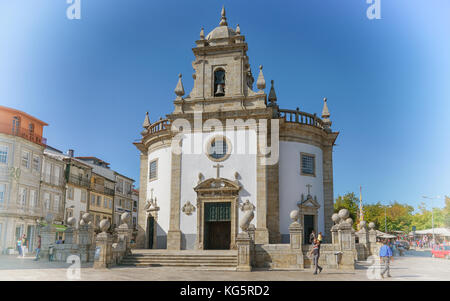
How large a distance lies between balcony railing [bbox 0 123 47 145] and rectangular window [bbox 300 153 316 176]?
2280 centimetres

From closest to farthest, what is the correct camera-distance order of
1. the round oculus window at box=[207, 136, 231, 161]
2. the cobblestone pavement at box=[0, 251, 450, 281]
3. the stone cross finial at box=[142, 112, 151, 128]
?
the cobblestone pavement at box=[0, 251, 450, 281], the round oculus window at box=[207, 136, 231, 161], the stone cross finial at box=[142, 112, 151, 128]

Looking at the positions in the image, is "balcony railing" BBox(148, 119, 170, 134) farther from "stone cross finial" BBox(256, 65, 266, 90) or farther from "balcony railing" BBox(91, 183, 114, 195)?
"balcony railing" BBox(91, 183, 114, 195)

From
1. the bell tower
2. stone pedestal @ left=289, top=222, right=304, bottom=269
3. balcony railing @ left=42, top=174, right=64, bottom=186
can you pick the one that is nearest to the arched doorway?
the bell tower

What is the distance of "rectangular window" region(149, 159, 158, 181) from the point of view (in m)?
27.3

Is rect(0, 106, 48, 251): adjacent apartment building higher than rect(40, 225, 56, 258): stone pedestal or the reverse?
higher

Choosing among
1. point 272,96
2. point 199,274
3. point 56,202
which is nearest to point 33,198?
point 56,202

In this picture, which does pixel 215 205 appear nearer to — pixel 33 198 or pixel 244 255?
pixel 244 255

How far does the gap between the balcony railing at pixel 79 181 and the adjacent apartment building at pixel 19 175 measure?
612 centimetres

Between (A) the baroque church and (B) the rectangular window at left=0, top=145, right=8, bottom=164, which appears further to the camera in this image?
(B) the rectangular window at left=0, top=145, right=8, bottom=164

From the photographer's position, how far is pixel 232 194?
904 inches

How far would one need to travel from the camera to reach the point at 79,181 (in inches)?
1741

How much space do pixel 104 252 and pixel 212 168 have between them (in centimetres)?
856

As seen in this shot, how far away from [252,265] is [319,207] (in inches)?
361
